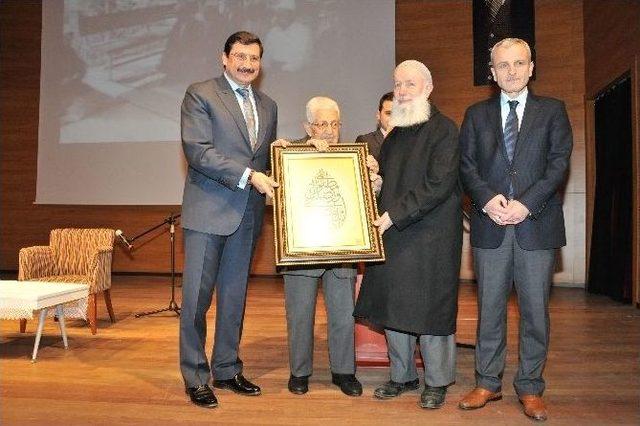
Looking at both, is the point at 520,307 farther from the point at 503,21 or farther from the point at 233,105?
the point at 503,21

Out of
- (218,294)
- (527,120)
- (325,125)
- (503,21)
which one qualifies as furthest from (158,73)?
(527,120)

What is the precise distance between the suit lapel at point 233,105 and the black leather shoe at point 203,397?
121 cm

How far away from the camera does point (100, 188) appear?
731 centimetres

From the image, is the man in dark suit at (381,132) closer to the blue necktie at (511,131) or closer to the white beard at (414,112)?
the white beard at (414,112)

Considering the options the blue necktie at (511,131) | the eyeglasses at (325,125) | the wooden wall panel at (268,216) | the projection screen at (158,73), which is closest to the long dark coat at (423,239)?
the blue necktie at (511,131)

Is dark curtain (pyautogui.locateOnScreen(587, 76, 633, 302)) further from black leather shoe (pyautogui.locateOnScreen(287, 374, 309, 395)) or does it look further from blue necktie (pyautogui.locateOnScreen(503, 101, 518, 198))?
black leather shoe (pyautogui.locateOnScreen(287, 374, 309, 395))

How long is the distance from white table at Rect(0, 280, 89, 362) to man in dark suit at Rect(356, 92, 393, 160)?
218 centimetres

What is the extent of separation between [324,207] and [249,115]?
0.65 meters

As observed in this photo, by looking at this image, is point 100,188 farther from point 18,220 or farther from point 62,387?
point 62,387

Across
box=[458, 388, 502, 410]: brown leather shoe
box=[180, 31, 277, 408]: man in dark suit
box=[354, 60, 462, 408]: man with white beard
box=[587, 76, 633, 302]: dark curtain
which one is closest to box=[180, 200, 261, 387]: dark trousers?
box=[180, 31, 277, 408]: man in dark suit

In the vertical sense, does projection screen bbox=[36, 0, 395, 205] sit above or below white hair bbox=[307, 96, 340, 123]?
above

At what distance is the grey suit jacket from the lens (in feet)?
8.57

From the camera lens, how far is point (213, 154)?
8.45 ft

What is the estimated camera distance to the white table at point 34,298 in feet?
11.0
